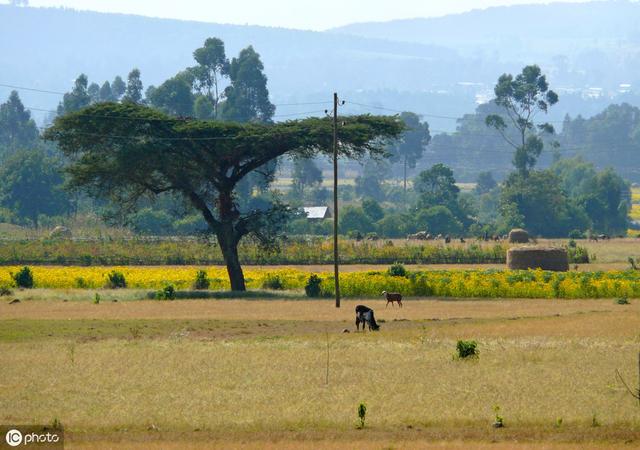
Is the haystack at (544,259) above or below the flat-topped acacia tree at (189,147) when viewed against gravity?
below

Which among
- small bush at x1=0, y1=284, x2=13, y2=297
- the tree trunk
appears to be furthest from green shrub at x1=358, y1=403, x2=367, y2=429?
the tree trunk

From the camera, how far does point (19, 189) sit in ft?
542

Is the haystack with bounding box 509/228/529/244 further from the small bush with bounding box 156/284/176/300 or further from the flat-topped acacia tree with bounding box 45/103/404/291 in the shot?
the small bush with bounding box 156/284/176/300

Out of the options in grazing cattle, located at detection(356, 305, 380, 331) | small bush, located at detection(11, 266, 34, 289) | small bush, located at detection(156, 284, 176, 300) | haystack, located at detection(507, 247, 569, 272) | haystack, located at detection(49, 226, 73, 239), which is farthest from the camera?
haystack, located at detection(49, 226, 73, 239)

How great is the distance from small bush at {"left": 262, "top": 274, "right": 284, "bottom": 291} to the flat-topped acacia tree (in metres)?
3.06

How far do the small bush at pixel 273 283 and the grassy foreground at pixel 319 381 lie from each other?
21262 millimetres

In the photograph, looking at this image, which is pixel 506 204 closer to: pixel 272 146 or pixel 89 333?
pixel 272 146

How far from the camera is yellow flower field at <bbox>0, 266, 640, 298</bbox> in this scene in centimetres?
7156

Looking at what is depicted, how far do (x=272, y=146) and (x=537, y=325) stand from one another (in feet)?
90.3

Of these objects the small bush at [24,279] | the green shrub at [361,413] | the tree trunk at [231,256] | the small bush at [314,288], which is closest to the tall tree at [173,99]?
the small bush at [24,279]

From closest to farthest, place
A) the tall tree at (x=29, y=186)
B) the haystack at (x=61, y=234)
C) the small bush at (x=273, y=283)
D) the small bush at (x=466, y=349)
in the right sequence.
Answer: the small bush at (x=466, y=349) < the small bush at (x=273, y=283) < the haystack at (x=61, y=234) < the tall tree at (x=29, y=186)

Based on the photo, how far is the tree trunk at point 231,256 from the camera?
77562mm

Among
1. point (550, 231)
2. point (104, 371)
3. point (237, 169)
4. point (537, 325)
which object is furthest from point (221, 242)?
point (550, 231)

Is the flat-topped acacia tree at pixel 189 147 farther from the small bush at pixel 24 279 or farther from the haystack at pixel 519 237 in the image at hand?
the haystack at pixel 519 237
